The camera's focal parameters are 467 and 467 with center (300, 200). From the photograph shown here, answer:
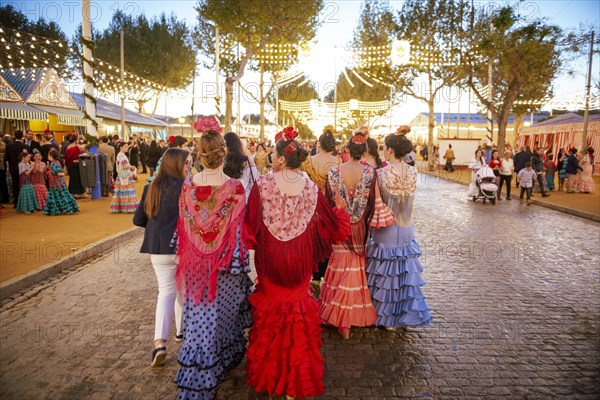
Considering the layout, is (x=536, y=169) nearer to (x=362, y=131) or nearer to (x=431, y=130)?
(x=362, y=131)

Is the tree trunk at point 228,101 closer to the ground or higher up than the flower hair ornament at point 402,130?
higher up

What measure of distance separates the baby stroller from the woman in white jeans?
13362 mm

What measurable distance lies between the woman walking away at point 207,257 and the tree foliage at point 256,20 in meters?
16.9

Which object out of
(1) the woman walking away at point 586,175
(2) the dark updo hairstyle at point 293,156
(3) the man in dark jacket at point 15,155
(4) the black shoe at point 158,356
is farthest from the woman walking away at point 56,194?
(1) the woman walking away at point 586,175

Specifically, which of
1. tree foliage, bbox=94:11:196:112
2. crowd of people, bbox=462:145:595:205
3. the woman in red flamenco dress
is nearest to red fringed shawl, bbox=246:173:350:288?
the woman in red flamenco dress

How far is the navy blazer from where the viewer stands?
3.93 meters

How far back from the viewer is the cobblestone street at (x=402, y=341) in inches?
145

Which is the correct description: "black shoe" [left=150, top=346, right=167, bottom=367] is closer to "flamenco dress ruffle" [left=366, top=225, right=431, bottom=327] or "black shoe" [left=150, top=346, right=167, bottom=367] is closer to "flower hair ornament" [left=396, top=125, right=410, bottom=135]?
"flamenco dress ruffle" [left=366, top=225, right=431, bottom=327]

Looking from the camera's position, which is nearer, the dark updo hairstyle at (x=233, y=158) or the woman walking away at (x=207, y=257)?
→ the woman walking away at (x=207, y=257)

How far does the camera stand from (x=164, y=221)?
397 centimetres

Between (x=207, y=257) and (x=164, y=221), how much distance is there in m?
0.73

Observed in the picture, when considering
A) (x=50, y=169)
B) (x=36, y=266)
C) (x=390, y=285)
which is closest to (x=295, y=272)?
(x=390, y=285)

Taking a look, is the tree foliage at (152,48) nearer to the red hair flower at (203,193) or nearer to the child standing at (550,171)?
the child standing at (550,171)

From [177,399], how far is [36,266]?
14.9 feet
